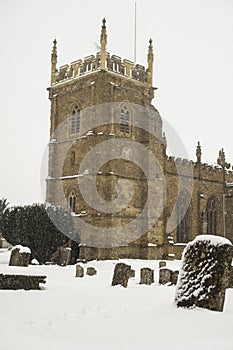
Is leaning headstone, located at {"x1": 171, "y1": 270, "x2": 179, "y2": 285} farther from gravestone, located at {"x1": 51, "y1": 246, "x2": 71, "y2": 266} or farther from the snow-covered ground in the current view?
gravestone, located at {"x1": 51, "y1": 246, "x2": 71, "y2": 266}

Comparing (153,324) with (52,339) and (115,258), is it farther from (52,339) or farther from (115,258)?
(115,258)

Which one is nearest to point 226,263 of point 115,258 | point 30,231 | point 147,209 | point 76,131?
point 30,231

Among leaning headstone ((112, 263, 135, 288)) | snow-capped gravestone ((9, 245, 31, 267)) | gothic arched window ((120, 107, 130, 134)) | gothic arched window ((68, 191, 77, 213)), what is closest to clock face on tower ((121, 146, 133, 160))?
gothic arched window ((120, 107, 130, 134))

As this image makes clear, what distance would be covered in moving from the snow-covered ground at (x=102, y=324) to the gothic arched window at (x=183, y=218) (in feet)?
77.6

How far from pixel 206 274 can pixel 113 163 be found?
21.5 meters

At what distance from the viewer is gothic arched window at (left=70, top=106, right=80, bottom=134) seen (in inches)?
1205

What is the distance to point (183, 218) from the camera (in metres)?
33.5

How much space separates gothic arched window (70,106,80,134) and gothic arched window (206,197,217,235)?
37.4 feet

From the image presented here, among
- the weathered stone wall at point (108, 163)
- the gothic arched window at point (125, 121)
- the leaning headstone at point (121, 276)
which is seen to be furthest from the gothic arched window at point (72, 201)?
the leaning headstone at point (121, 276)

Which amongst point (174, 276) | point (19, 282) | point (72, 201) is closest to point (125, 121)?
point (72, 201)

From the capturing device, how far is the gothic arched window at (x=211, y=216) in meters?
35.6

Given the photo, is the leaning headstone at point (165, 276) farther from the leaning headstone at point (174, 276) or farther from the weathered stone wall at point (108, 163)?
the weathered stone wall at point (108, 163)

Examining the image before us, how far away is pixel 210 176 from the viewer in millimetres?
35688

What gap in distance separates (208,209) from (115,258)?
11.1m
